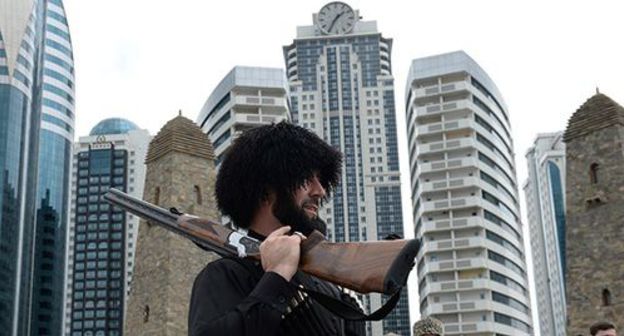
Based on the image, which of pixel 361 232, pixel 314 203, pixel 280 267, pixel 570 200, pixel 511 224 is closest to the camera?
pixel 280 267

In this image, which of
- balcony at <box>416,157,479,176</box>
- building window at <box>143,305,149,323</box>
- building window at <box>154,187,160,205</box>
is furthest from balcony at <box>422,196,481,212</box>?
building window at <box>143,305,149,323</box>

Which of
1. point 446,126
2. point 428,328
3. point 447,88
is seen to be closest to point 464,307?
point 446,126

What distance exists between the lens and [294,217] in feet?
→ 6.71

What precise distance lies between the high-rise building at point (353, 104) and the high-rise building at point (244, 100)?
2944 cm

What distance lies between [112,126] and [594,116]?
89370 millimetres

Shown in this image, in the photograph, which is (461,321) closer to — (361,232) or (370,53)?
(361,232)

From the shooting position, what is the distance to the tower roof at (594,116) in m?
22.4

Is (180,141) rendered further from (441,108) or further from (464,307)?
(441,108)

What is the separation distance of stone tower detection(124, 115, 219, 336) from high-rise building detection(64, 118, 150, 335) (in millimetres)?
69951

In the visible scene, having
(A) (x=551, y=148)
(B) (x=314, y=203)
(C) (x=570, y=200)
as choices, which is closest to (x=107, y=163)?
(A) (x=551, y=148)

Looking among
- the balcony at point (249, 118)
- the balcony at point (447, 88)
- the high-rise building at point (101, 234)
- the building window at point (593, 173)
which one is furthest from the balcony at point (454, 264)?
the high-rise building at point (101, 234)

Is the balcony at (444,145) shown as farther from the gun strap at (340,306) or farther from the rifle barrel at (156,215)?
the gun strap at (340,306)

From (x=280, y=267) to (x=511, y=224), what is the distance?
211 feet

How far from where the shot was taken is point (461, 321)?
56438 mm
